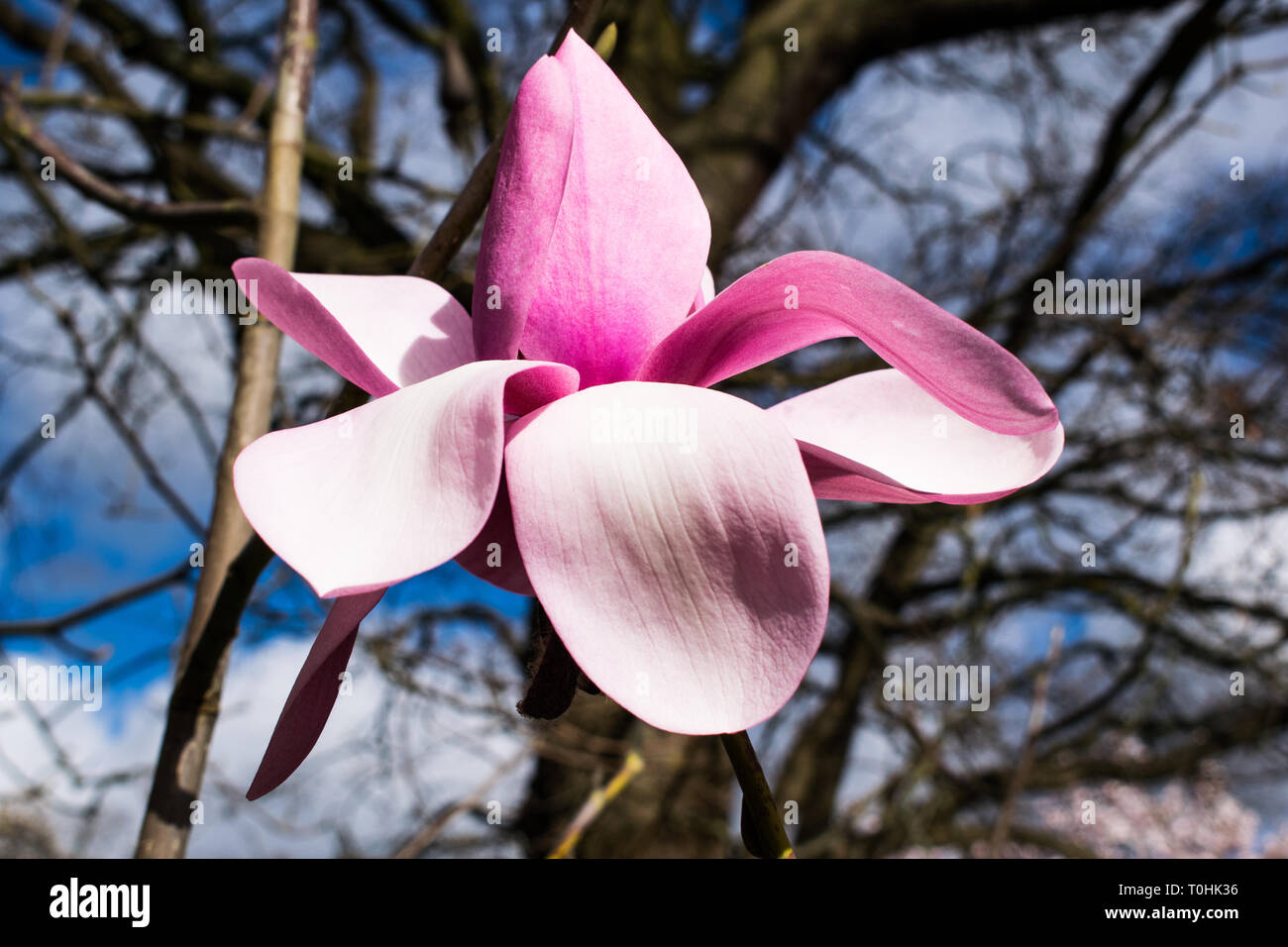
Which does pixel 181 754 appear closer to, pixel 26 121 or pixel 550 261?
pixel 550 261

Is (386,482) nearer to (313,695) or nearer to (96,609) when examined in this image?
(313,695)

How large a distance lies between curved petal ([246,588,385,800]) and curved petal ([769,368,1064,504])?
11cm

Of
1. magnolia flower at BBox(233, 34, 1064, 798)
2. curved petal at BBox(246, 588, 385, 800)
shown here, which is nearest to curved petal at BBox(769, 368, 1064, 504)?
magnolia flower at BBox(233, 34, 1064, 798)

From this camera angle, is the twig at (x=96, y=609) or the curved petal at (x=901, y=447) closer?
the curved petal at (x=901, y=447)

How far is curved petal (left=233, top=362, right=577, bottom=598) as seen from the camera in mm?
175

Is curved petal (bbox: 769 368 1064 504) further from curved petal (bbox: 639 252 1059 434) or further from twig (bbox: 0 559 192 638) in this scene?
twig (bbox: 0 559 192 638)

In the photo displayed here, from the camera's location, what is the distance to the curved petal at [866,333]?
0.20m

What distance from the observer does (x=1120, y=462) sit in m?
1.98

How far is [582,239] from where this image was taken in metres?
0.23

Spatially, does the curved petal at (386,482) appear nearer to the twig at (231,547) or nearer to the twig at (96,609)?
the twig at (231,547)

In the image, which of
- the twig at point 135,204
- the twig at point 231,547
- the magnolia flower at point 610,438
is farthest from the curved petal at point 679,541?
the twig at point 135,204

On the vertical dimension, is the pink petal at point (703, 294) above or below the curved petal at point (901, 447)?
above

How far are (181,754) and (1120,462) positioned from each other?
77.9 inches

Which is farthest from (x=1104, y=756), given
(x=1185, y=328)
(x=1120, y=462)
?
(x=1185, y=328)
